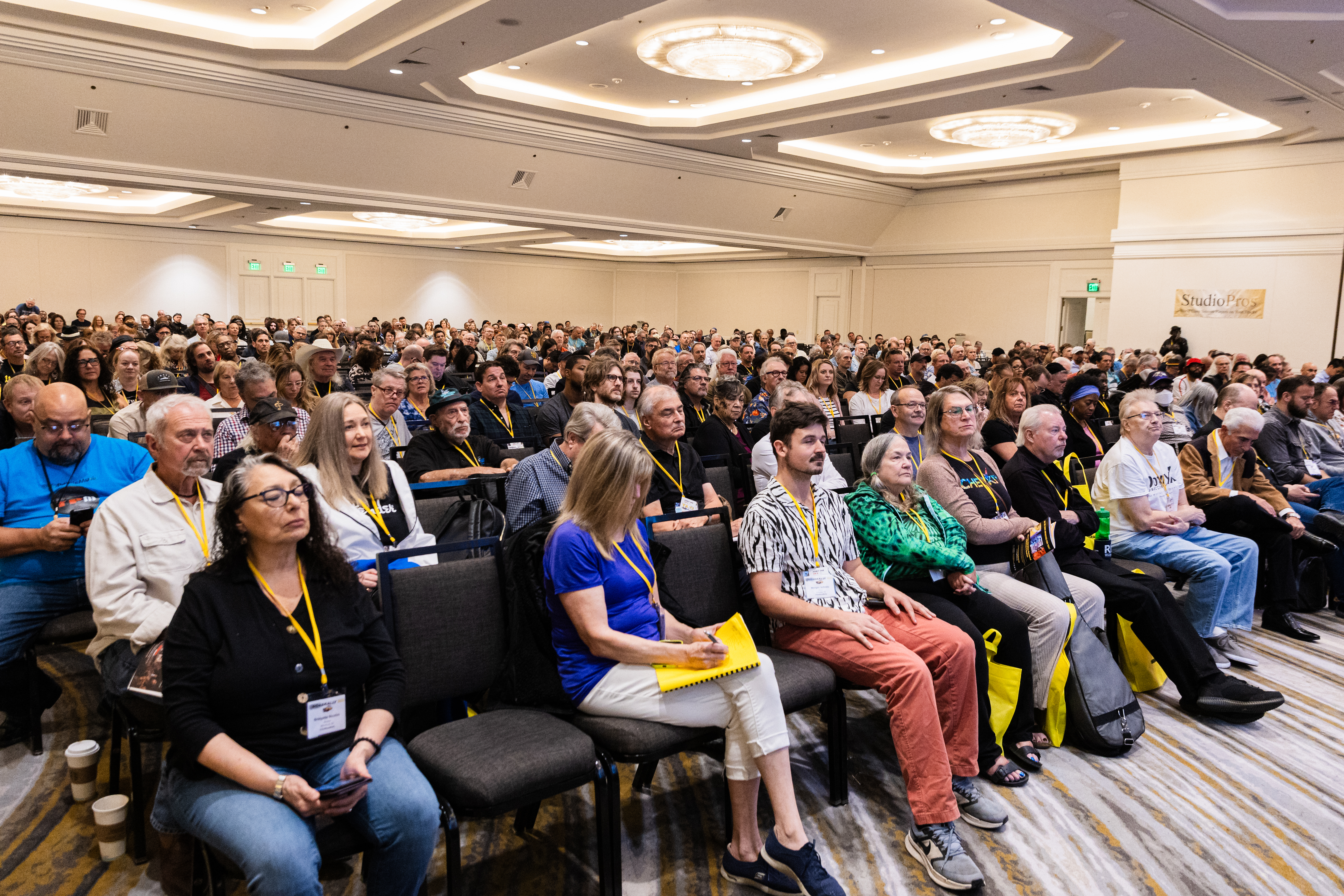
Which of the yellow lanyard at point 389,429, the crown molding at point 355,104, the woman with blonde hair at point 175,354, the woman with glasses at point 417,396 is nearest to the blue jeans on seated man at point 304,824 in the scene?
the yellow lanyard at point 389,429

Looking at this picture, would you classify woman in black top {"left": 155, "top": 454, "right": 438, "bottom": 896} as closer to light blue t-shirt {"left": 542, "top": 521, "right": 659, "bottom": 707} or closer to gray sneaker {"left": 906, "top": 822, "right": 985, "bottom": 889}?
light blue t-shirt {"left": 542, "top": 521, "right": 659, "bottom": 707}

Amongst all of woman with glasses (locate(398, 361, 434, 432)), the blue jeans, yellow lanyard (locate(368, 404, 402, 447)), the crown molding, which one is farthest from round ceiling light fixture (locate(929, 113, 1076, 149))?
yellow lanyard (locate(368, 404, 402, 447))

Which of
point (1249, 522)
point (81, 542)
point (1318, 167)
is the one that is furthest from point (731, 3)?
point (1318, 167)

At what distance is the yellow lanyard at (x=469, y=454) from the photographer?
437 cm

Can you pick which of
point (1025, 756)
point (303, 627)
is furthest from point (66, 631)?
point (1025, 756)

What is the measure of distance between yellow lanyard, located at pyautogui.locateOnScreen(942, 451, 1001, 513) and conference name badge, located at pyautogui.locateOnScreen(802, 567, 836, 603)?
40.2 inches

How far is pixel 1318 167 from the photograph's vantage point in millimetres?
12477

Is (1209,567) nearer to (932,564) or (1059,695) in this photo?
(1059,695)

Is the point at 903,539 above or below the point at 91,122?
below

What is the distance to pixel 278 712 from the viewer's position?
194cm

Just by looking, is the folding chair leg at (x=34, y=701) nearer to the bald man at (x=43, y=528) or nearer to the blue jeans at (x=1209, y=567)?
the bald man at (x=43, y=528)

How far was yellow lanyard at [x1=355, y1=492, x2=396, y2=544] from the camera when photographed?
2891mm

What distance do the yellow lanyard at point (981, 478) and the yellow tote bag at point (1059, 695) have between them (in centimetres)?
48

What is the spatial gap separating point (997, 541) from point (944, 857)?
1.36 metres
